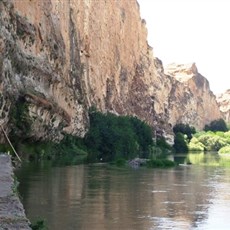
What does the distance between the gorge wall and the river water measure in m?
11.0

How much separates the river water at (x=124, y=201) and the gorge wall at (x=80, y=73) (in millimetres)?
11031

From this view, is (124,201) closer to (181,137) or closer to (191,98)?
(181,137)

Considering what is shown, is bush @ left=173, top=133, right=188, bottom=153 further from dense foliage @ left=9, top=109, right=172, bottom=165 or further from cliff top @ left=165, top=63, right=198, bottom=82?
cliff top @ left=165, top=63, right=198, bottom=82

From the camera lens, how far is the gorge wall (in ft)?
133

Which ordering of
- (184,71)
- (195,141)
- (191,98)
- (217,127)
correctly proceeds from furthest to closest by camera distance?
(184,71) < (191,98) < (217,127) < (195,141)

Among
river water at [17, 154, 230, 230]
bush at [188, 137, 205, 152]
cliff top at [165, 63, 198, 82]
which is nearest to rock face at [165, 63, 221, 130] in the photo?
cliff top at [165, 63, 198, 82]

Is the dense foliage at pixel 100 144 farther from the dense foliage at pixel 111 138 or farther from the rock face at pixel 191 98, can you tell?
the rock face at pixel 191 98

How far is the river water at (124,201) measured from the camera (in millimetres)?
16062

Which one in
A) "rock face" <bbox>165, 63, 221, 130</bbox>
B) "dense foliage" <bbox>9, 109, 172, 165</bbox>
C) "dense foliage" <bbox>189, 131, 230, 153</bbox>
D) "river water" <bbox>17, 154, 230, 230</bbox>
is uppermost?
"rock face" <bbox>165, 63, 221, 130</bbox>

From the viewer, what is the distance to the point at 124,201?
20.7m

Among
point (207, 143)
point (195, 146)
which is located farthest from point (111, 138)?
point (207, 143)

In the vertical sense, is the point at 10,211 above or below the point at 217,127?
below

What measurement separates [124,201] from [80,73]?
49.8 meters

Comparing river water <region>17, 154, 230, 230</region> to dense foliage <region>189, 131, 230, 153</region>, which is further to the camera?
dense foliage <region>189, 131, 230, 153</region>
